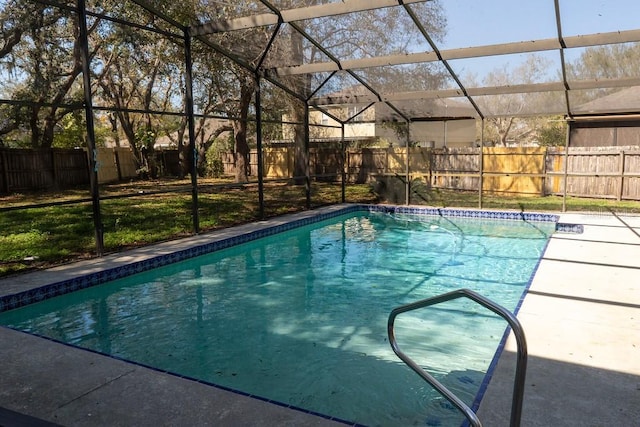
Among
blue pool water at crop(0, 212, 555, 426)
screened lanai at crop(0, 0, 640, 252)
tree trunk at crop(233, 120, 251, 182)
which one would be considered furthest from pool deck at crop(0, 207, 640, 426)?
tree trunk at crop(233, 120, 251, 182)

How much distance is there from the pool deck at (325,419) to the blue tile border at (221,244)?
3.27ft

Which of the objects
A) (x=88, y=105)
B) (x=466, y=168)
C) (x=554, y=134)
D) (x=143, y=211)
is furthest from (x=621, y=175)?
(x=554, y=134)

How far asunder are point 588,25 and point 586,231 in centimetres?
343

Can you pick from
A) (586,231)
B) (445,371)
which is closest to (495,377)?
(445,371)

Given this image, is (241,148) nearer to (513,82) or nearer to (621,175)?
(513,82)

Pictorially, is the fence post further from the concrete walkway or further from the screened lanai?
the concrete walkway

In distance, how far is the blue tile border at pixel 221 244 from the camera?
4.70 meters

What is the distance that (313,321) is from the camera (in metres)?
4.48

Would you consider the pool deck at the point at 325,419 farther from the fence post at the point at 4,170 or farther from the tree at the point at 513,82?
the fence post at the point at 4,170

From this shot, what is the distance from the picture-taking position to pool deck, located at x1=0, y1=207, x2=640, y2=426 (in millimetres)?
2367

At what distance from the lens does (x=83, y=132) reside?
1806cm

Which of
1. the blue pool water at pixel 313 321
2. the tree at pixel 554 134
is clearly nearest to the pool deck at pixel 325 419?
the blue pool water at pixel 313 321

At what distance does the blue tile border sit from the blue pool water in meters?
0.09

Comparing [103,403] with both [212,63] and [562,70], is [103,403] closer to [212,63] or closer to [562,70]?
[562,70]
